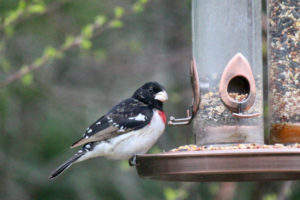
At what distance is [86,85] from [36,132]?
3.79 ft

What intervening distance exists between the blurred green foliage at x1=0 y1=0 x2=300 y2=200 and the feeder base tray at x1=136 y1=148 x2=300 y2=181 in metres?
4.23

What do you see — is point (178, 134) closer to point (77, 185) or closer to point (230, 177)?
point (77, 185)

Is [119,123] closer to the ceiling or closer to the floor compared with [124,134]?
closer to the ceiling

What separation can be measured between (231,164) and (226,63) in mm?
1349

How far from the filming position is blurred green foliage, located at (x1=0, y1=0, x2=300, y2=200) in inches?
396

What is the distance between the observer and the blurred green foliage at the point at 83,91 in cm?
1006

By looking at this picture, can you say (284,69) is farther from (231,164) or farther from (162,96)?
(231,164)

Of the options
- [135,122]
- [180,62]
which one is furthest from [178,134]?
[135,122]

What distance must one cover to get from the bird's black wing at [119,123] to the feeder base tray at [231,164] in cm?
158

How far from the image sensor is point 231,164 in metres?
5.02

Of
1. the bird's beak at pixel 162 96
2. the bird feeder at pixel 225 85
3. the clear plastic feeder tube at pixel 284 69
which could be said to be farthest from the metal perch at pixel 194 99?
the bird's beak at pixel 162 96

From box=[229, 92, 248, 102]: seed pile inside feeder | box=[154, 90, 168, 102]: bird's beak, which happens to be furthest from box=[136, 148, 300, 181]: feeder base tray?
box=[154, 90, 168, 102]: bird's beak

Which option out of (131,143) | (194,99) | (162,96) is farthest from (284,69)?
(131,143)

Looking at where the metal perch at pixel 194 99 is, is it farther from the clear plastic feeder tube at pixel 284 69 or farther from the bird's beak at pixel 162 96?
the bird's beak at pixel 162 96
